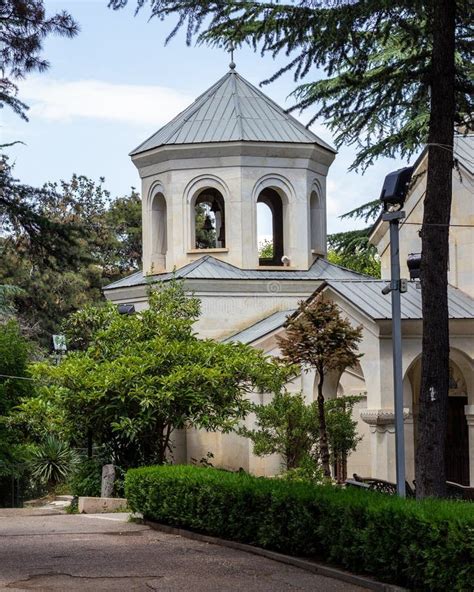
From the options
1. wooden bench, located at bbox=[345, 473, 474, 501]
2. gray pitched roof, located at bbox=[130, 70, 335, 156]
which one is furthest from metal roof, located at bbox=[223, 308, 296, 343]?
wooden bench, located at bbox=[345, 473, 474, 501]

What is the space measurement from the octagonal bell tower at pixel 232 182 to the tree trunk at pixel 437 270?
16.8 m

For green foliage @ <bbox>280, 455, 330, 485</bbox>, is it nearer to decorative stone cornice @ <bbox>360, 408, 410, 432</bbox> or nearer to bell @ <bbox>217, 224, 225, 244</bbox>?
decorative stone cornice @ <bbox>360, 408, 410, 432</bbox>

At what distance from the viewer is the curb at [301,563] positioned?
12.8 metres

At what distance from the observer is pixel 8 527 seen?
20.4m

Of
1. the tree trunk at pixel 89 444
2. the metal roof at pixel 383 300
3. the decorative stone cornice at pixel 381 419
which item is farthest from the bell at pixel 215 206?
the decorative stone cornice at pixel 381 419

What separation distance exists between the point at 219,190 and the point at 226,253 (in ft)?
5.61

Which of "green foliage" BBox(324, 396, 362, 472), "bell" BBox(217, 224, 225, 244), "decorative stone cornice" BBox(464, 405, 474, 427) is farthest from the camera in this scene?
"bell" BBox(217, 224, 225, 244)

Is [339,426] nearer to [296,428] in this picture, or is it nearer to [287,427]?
[296,428]

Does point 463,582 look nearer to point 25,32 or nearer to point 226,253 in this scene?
point 25,32

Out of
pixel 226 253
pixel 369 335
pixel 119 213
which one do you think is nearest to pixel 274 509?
pixel 369 335

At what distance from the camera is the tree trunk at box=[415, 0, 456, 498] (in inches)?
619

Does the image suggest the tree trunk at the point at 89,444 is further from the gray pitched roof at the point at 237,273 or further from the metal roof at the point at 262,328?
the gray pitched roof at the point at 237,273

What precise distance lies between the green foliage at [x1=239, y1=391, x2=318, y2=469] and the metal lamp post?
8.60m

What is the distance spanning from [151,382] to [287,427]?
9.56ft
